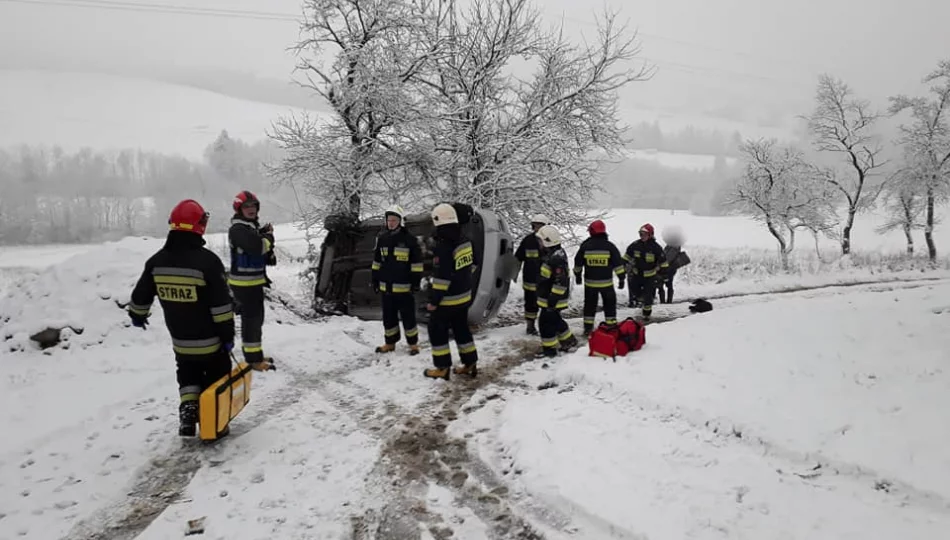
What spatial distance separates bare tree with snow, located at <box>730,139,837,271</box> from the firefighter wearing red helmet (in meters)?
31.3

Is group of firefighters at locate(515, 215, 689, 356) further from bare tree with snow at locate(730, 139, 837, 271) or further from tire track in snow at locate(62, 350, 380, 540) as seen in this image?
bare tree with snow at locate(730, 139, 837, 271)

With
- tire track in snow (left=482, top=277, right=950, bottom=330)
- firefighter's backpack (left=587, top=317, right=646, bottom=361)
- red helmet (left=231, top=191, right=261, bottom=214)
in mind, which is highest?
red helmet (left=231, top=191, right=261, bottom=214)

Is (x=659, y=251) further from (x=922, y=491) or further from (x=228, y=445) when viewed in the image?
(x=228, y=445)

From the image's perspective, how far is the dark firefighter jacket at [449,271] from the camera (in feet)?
20.2

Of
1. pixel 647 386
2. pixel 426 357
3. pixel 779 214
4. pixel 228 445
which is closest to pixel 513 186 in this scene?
pixel 426 357

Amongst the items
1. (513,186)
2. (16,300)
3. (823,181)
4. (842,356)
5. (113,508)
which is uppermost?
(823,181)

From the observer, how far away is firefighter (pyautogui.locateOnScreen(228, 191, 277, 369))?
6016 millimetres

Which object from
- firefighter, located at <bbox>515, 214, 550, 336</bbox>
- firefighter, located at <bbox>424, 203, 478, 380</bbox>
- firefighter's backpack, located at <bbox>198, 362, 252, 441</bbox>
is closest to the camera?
firefighter's backpack, located at <bbox>198, 362, 252, 441</bbox>

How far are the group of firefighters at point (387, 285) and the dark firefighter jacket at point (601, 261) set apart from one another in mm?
16

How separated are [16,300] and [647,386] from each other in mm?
8364

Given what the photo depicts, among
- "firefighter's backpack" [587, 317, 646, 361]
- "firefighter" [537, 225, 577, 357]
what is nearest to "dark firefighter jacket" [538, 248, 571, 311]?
"firefighter" [537, 225, 577, 357]

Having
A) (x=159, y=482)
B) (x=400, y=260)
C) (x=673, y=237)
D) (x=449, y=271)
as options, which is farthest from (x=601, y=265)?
(x=673, y=237)

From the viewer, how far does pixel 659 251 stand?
1063 cm

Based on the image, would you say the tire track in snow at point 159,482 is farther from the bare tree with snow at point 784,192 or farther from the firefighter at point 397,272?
the bare tree with snow at point 784,192
